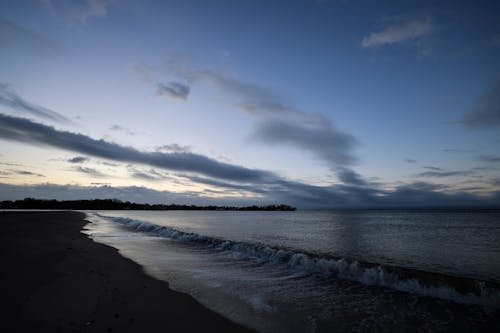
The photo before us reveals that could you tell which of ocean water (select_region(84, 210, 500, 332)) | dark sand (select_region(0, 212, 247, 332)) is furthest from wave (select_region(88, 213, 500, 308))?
dark sand (select_region(0, 212, 247, 332))

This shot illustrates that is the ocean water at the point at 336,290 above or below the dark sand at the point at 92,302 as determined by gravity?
below

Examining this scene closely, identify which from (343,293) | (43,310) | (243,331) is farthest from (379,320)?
(43,310)

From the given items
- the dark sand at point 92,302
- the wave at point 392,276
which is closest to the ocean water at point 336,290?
the wave at point 392,276

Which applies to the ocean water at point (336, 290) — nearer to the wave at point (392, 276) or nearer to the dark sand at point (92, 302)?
the wave at point (392, 276)

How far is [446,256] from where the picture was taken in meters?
17.0

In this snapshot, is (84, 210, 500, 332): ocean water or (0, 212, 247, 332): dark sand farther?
(84, 210, 500, 332): ocean water

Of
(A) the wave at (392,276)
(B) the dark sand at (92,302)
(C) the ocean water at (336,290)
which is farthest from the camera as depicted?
(A) the wave at (392,276)

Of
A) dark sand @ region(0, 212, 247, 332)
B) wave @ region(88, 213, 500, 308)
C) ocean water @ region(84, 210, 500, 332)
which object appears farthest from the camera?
wave @ region(88, 213, 500, 308)

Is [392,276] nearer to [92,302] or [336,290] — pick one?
[336,290]

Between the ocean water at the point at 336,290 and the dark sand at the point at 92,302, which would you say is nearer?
the dark sand at the point at 92,302

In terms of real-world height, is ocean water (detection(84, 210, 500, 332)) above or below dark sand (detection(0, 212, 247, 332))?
below

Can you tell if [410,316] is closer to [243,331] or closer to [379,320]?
[379,320]

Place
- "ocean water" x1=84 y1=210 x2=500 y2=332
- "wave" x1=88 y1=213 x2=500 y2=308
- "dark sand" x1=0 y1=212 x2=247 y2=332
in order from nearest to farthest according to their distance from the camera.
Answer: "dark sand" x1=0 y1=212 x2=247 y2=332
"ocean water" x1=84 y1=210 x2=500 y2=332
"wave" x1=88 y1=213 x2=500 y2=308

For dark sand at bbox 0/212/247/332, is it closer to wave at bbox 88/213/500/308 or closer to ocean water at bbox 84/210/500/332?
ocean water at bbox 84/210/500/332
